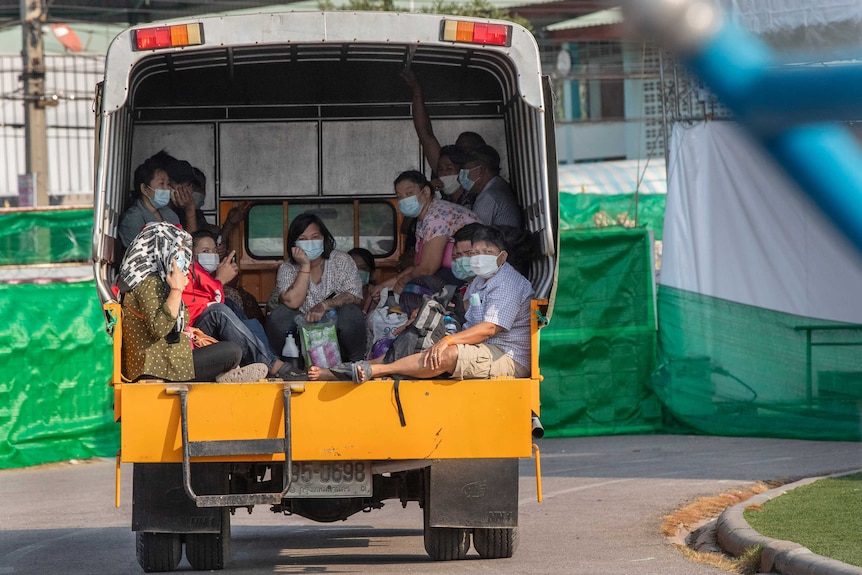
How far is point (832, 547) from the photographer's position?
700 centimetres

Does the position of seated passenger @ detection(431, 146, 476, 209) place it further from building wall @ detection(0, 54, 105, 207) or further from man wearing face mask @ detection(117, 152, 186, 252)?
building wall @ detection(0, 54, 105, 207)

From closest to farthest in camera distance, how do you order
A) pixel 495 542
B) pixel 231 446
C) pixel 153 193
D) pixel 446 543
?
pixel 231 446 < pixel 446 543 < pixel 495 542 < pixel 153 193

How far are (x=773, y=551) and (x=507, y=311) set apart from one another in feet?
6.51

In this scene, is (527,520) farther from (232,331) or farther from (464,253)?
(232,331)

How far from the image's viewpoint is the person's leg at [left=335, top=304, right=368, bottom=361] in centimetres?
788

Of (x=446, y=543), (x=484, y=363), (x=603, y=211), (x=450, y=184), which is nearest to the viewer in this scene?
(x=484, y=363)

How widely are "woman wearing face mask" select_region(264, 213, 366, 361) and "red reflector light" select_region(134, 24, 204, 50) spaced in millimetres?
1862

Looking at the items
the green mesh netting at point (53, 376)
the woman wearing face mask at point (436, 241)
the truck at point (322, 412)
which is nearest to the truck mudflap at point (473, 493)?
the truck at point (322, 412)

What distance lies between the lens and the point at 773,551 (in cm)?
699

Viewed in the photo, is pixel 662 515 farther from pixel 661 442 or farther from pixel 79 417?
pixel 79 417

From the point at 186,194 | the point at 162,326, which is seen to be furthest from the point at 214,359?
the point at 186,194

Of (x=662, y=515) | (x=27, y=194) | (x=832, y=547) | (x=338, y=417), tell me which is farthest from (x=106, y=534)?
(x=27, y=194)

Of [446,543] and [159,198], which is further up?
[159,198]

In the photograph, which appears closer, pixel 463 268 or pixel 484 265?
pixel 484 265
